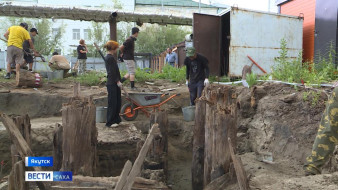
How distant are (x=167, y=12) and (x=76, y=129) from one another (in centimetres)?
840

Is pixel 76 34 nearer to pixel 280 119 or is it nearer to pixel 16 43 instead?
pixel 16 43

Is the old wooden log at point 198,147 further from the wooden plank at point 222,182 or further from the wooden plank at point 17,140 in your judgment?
the wooden plank at point 17,140

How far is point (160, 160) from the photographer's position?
5047 mm

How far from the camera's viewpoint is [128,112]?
7242 mm

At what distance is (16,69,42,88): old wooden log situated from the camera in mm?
8773

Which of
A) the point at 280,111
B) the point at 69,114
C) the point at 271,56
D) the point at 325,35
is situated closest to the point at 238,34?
the point at 271,56

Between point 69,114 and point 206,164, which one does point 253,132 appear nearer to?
point 206,164

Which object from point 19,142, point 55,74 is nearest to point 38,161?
point 19,142

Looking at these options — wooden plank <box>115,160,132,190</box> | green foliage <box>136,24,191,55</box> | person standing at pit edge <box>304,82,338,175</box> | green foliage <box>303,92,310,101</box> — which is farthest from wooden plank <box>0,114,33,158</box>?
green foliage <box>136,24,191,55</box>

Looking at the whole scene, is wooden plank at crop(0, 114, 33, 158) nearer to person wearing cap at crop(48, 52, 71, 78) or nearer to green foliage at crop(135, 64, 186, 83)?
green foliage at crop(135, 64, 186, 83)

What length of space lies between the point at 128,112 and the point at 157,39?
70.2 ft

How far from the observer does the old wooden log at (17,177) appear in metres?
3.07

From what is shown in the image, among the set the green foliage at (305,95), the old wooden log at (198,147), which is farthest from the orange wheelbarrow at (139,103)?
the green foliage at (305,95)

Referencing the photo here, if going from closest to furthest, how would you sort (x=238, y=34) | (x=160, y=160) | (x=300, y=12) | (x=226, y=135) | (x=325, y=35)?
(x=226, y=135) → (x=160, y=160) → (x=325, y=35) → (x=238, y=34) → (x=300, y=12)
